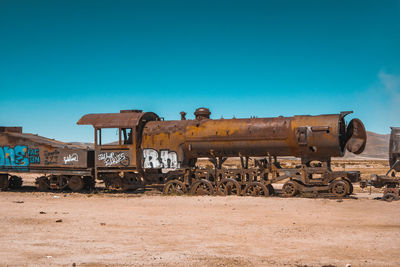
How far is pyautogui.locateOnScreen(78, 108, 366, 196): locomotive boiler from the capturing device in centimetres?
1702

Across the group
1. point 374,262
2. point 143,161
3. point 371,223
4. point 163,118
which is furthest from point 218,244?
point 163,118

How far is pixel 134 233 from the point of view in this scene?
10297 mm

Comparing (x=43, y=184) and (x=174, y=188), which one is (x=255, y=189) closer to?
(x=174, y=188)

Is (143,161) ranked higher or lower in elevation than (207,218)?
higher

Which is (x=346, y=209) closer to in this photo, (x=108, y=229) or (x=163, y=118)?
(x=108, y=229)

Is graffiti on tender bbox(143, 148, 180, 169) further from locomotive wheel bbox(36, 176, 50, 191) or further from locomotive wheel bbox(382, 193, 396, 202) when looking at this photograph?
locomotive wheel bbox(382, 193, 396, 202)

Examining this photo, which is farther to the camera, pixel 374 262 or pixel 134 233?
pixel 134 233

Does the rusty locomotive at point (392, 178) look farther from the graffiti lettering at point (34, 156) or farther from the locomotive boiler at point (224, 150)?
the graffiti lettering at point (34, 156)

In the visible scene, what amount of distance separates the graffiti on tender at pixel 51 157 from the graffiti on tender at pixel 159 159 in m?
4.83

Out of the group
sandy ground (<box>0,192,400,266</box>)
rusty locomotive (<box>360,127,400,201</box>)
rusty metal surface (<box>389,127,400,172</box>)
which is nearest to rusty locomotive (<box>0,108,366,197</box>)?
rusty locomotive (<box>360,127,400,201</box>)

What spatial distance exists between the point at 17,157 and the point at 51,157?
2105mm

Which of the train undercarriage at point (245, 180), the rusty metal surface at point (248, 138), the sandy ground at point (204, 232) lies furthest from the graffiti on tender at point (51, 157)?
the rusty metal surface at point (248, 138)

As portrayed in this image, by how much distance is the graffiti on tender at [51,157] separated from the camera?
20.7 meters

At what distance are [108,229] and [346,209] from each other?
7.89 m
